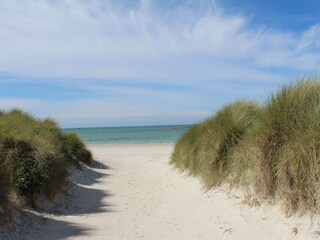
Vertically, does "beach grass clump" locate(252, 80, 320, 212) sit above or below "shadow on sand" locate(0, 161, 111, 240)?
above

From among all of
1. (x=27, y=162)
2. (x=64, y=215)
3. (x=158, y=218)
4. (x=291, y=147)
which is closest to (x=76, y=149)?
(x=27, y=162)

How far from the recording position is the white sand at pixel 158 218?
702cm

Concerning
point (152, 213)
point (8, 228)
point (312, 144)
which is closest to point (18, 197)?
point (8, 228)

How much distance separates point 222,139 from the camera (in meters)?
10.7

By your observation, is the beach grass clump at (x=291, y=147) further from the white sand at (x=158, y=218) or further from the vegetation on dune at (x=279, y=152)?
the white sand at (x=158, y=218)

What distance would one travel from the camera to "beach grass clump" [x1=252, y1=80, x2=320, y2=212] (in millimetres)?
6699

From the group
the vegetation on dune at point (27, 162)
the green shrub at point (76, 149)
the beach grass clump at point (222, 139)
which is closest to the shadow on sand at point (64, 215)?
the vegetation on dune at point (27, 162)

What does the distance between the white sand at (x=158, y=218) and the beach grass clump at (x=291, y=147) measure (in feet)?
1.22

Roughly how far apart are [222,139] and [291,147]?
357 cm

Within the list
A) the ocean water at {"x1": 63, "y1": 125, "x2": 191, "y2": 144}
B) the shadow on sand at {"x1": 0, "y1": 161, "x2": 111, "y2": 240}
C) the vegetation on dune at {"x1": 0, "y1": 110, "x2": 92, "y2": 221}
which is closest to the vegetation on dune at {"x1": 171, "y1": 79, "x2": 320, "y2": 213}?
the shadow on sand at {"x1": 0, "y1": 161, "x2": 111, "y2": 240}

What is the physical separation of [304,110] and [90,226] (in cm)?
431

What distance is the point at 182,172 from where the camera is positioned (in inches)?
574

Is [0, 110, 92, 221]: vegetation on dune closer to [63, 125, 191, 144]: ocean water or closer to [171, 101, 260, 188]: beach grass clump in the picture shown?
[171, 101, 260, 188]: beach grass clump

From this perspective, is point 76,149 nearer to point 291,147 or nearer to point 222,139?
point 222,139
